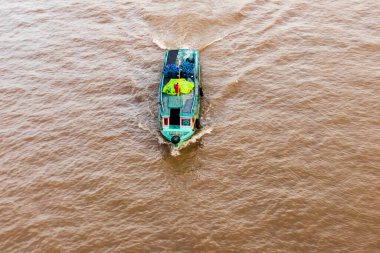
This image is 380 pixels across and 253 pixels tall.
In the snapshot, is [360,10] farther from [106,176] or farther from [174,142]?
[106,176]

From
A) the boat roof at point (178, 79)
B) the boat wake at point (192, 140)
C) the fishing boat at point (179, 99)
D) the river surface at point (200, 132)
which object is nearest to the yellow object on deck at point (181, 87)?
the fishing boat at point (179, 99)

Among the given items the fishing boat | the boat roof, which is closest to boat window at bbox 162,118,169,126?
the fishing boat

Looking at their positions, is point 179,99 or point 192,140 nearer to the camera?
point 192,140

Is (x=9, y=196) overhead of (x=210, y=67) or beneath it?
beneath

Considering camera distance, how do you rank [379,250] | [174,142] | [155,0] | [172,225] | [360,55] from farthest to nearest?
[155,0]
[360,55]
[174,142]
[172,225]
[379,250]

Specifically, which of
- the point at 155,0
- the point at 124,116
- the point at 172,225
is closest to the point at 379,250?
the point at 172,225

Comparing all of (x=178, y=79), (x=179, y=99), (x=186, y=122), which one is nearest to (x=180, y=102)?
(x=179, y=99)

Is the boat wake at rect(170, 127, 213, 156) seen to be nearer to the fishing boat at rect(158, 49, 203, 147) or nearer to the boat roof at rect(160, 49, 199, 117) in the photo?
the fishing boat at rect(158, 49, 203, 147)

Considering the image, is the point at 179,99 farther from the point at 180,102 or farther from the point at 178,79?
the point at 178,79
